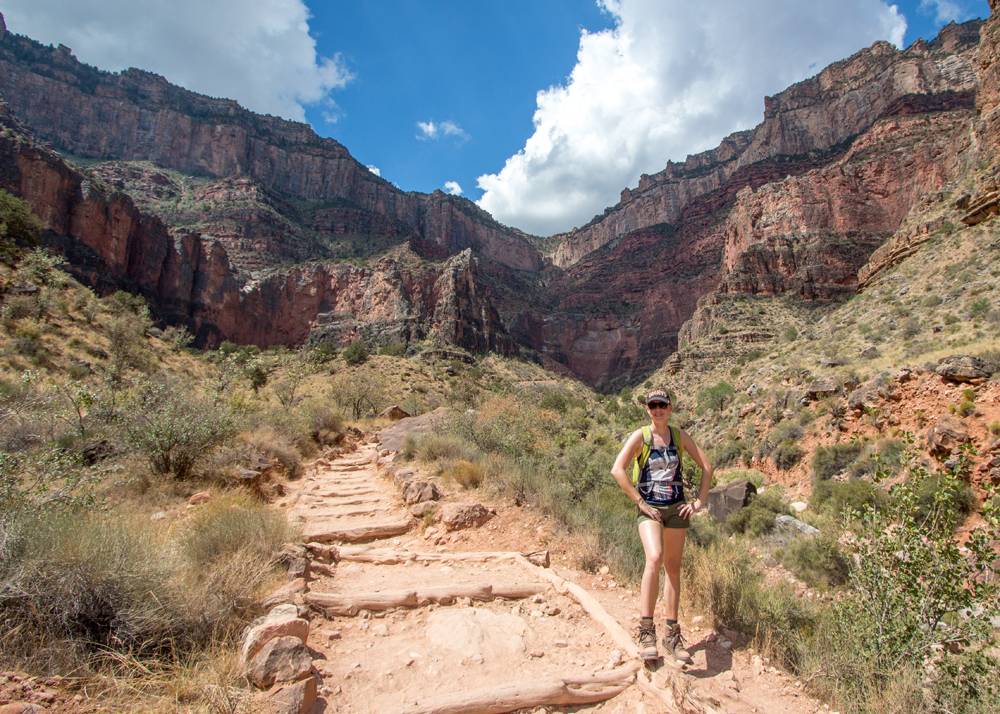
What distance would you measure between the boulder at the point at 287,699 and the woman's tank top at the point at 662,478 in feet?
8.99

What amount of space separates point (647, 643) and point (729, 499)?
33.2 ft

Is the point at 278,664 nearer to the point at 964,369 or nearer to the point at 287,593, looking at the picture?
the point at 287,593

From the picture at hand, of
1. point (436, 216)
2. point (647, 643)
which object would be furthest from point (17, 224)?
A: point (436, 216)

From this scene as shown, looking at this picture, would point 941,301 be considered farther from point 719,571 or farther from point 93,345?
point 93,345

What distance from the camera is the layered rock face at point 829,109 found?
68375mm

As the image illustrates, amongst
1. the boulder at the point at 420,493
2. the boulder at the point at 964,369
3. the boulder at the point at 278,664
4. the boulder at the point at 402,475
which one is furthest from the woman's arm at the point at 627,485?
the boulder at the point at 964,369

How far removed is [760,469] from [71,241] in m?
64.9

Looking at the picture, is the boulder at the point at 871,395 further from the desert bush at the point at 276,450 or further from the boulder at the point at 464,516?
the desert bush at the point at 276,450

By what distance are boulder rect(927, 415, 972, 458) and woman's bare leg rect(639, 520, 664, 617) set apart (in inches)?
379

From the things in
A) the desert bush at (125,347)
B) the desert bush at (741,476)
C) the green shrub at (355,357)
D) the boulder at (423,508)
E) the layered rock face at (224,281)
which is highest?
the layered rock face at (224,281)

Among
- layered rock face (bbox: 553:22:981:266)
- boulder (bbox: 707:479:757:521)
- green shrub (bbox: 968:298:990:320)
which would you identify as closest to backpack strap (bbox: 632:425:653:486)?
boulder (bbox: 707:479:757:521)

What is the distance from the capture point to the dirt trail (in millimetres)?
2898

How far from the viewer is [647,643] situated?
131 inches

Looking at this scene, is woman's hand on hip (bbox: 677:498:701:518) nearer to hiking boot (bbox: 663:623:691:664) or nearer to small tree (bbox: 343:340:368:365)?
hiking boot (bbox: 663:623:691:664)
